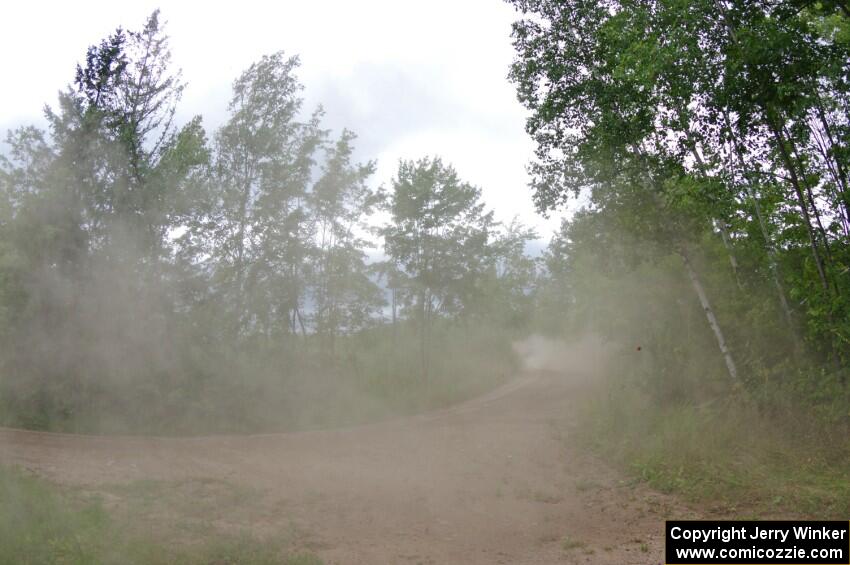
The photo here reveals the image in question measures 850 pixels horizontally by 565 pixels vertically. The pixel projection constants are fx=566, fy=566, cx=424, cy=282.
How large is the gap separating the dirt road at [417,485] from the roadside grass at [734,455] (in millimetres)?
667

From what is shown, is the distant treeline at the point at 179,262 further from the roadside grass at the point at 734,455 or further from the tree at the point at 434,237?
the roadside grass at the point at 734,455

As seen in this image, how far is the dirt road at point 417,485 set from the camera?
6.86m

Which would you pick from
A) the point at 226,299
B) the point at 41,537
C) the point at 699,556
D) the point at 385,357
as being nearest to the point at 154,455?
the point at 41,537

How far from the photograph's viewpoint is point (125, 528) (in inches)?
258

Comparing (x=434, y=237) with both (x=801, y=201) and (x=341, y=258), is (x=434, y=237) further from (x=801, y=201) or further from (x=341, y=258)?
(x=801, y=201)

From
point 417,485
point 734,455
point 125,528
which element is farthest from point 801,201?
point 125,528

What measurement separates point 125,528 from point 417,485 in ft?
15.1

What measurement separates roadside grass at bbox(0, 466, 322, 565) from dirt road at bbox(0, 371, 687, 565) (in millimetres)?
504

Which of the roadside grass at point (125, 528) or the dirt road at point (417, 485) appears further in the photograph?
the dirt road at point (417, 485)

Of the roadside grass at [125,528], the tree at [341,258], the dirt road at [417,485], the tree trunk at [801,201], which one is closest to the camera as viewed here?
the roadside grass at [125,528]

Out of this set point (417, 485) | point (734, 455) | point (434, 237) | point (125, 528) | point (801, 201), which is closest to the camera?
point (125, 528)

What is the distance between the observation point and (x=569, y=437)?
13359mm

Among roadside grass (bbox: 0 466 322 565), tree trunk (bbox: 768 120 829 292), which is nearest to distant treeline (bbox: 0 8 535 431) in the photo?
roadside grass (bbox: 0 466 322 565)

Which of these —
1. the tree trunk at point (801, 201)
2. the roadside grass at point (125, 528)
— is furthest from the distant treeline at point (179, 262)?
the tree trunk at point (801, 201)
